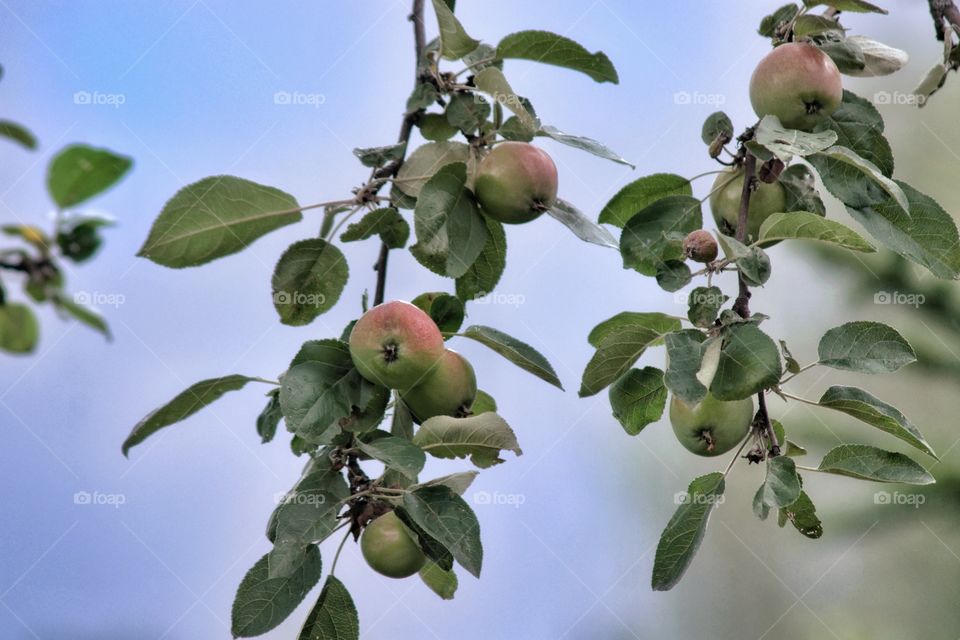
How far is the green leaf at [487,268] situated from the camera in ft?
3.59

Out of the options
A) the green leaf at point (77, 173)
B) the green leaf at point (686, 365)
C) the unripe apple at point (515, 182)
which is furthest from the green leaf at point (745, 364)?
the green leaf at point (77, 173)

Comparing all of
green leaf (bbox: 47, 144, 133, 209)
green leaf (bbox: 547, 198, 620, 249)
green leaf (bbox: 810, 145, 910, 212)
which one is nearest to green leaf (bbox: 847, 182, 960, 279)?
green leaf (bbox: 810, 145, 910, 212)

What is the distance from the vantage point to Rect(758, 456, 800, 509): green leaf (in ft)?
2.80

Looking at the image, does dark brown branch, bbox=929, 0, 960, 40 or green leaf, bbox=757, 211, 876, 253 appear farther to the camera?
dark brown branch, bbox=929, 0, 960, 40

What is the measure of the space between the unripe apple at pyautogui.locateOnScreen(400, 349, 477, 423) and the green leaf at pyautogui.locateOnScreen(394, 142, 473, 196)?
0.18 m

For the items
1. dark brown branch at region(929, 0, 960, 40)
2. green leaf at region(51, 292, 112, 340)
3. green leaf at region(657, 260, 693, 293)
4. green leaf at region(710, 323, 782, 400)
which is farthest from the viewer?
dark brown branch at region(929, 0, 960, 40)

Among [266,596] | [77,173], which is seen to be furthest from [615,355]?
[77,173]

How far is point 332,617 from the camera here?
0.98 meters

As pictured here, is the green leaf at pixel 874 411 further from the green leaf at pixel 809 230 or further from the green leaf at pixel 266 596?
the green leaf at pixel 266 596

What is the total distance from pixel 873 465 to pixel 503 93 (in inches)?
20.8

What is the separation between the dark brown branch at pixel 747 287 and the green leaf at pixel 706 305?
0.07ft

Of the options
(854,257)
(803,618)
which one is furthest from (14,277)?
(803,618)

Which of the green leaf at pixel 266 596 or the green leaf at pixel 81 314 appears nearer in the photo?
the green leaf at pixel 81 314

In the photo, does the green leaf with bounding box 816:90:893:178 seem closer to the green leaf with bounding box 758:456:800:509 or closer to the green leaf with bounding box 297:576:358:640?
the green leaf with bounding box 758:456:800:509
